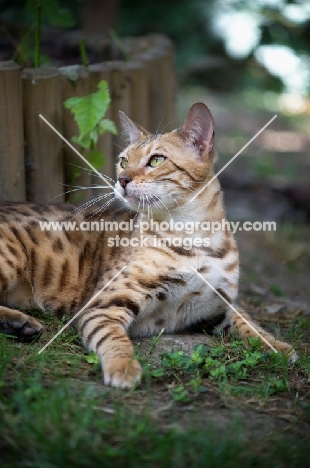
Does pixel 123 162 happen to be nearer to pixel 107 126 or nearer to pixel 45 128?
pixel 107 126

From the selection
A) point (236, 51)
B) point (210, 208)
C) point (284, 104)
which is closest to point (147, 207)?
point (210, 208)

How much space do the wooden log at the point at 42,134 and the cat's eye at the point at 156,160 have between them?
1231mm

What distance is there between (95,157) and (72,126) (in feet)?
1.12

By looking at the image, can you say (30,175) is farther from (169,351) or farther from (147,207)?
(169,351)

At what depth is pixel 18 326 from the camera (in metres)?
3.65

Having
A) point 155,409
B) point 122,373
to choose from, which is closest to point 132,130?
point 122,373

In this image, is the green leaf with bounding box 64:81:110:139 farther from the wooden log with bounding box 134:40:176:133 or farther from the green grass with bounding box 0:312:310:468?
the wooden log with bounding box 134:40:176:133

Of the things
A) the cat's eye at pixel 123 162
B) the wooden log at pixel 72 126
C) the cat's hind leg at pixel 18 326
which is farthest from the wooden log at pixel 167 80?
the cat's hind leg at pixel 18 326

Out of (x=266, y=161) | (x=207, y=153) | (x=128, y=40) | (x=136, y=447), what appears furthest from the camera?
(x=266, y=161)

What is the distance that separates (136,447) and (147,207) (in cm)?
164

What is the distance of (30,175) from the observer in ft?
16.4

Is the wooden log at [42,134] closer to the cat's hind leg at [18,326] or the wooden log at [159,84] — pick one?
the cat's hind leg at [18,326]

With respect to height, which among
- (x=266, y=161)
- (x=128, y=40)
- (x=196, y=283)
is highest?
(x=128, y=40)

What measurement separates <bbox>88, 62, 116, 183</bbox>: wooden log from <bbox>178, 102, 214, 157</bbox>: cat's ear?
4.91 ft
